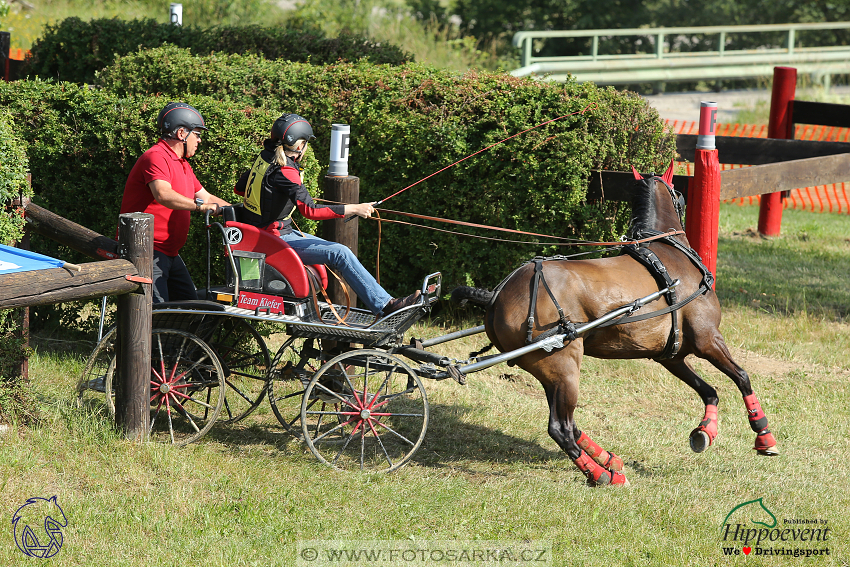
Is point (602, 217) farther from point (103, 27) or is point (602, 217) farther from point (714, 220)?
point (103, 27)

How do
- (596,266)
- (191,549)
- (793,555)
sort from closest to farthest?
(191,549) → (793,555) → (596,266)

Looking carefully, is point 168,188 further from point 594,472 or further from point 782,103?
point 782,103

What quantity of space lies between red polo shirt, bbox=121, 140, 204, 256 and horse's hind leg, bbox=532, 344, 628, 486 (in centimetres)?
252

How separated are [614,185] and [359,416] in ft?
11.2

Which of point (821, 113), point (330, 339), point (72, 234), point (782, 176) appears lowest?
point (330, 339)

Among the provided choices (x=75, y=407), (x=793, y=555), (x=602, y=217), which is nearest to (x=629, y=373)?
(x=602, y=217)

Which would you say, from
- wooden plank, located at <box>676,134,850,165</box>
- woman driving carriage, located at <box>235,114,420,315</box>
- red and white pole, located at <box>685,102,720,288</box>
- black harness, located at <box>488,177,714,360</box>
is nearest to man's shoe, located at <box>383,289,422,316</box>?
woman driving carriage, located at <box>235,114,420,315</box>

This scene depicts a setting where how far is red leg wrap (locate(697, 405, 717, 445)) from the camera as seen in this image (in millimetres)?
5688

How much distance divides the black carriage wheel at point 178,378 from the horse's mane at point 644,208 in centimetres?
297

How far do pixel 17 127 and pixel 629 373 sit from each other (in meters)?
5.53

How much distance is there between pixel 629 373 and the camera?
763 centimetres

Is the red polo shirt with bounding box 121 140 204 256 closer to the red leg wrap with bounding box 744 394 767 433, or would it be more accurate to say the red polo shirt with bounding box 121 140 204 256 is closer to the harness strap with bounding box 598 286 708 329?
the harness strap with bounding box 598 286 708 329

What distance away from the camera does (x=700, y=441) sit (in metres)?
5.66

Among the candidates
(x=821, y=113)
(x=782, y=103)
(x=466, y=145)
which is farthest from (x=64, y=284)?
(x=782, y=103)
